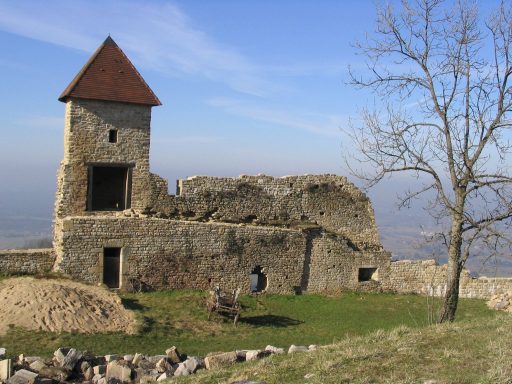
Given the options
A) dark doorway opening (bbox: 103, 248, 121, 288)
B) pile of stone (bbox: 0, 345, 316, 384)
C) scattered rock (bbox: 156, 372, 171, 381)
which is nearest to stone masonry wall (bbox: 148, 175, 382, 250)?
dark doorway opening (bbox: 103, 248, 121, 288)

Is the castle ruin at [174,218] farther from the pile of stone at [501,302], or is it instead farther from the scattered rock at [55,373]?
the scattered rock at [55,373]

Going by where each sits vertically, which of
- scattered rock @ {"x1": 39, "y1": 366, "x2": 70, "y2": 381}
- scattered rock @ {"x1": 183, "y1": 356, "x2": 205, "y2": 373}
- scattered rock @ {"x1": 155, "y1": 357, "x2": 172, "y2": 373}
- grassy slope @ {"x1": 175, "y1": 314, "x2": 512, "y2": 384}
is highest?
grassy slope @ {"x1": 175, "y1": 314, "x2": 512, "y2": 384}

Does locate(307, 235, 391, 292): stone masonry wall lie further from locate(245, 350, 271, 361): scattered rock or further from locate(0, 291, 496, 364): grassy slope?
locate(245, 350, 271, 361): scattered rock

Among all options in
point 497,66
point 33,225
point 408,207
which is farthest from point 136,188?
point 33,225

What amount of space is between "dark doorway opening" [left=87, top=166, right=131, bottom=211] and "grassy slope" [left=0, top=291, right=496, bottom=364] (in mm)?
6210

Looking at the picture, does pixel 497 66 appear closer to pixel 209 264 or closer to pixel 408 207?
pixel 408 207

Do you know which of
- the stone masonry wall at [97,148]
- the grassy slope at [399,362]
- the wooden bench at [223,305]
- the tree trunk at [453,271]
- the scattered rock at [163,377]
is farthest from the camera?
the stone masonry wall at [97,148]

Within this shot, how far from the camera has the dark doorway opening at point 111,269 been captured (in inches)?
827

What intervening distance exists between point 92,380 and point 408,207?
7.94 metres

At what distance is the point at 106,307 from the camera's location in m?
17.3

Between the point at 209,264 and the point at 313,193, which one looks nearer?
the point at 209,264

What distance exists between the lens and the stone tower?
2300 cm

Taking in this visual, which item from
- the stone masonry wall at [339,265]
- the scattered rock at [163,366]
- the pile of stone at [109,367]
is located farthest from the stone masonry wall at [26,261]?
the scattered rock at [163,366]

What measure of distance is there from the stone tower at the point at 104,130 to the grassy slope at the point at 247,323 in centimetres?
486
